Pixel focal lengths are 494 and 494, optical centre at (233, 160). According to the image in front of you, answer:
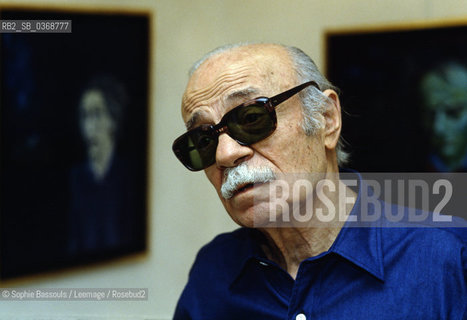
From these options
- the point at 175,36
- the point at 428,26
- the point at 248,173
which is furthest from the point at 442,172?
the point at 175,36

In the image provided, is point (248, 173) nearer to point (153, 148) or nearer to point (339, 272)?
point (339, 272)

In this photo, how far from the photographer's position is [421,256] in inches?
44.4

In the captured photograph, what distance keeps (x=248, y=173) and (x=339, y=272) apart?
0.32m

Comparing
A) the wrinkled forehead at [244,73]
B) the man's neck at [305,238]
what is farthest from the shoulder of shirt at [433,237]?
the wrinkled forehead at [244,73]

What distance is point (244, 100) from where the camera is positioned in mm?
1171

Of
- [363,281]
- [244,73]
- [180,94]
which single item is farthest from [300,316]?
[180,94]

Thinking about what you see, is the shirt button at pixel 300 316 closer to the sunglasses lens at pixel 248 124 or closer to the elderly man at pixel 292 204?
the elderly man at pixel 292 204

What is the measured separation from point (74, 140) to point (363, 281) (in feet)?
4.49

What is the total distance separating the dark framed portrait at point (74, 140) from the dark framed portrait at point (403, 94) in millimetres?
941

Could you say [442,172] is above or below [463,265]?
above

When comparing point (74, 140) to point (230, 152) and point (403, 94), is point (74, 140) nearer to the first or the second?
point (230, 152)

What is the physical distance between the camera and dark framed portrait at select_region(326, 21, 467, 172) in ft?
6.53

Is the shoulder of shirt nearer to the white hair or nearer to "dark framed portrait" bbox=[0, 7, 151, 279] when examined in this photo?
the white hair

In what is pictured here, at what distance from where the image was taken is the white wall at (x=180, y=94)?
88.2 inches
